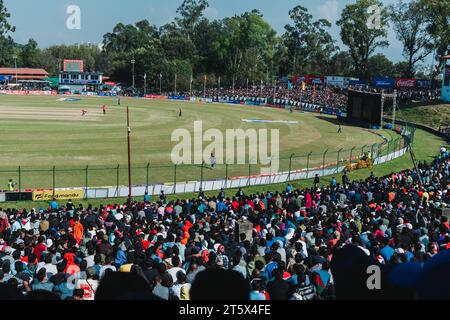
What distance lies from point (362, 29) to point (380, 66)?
15.1 metres

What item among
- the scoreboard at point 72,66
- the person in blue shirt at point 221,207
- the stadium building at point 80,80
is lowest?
the person in blue shirt at point 221,207

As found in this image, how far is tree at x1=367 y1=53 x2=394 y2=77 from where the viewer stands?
13173cm

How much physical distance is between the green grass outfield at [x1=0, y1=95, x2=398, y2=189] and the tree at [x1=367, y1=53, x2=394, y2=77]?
5514 centimetres

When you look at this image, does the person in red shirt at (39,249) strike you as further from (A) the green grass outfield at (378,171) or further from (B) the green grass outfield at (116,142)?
(B) the green grass outfield at (116,142)

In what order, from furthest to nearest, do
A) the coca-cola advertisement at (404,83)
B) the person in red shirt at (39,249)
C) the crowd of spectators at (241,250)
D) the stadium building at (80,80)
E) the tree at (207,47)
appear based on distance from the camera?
the tree at (207,47) < the stadium building at (80,80) < the coca-cola advertisement at (404,83) < the person in red shirt at (39,249) < the crowd of spectators at (241,250)

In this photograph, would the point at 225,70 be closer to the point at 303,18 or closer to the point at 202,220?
the point at 303,18

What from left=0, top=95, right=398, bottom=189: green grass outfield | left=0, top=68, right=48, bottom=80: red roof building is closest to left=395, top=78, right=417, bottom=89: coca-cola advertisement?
left=0, top=95, right=398, bottom=189: green grass outfield

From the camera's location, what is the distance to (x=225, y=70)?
14988 cm

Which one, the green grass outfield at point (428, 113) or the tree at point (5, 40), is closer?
the green grass outfield at point (428, 113)

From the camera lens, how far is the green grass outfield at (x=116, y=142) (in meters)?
34.8

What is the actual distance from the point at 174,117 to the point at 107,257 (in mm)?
62686

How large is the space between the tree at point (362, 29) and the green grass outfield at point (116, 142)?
45.6 m

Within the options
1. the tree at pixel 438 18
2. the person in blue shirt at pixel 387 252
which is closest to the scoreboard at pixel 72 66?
the tree at pixel 438 18

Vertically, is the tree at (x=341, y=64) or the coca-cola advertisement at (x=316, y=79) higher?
the tree at (x=341, y=64)
